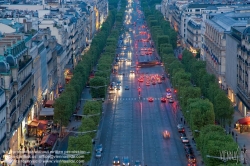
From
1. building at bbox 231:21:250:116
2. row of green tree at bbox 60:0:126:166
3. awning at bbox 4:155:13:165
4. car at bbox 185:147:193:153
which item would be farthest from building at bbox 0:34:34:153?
building at bbox 231:21:250:116

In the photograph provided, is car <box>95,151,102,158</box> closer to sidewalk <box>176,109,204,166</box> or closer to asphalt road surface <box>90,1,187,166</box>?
asphalt road surface <box>90,1,187,166</box>

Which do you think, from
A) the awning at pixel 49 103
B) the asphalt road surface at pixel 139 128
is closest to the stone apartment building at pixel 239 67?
the asphalt road surface at pixel 139 128

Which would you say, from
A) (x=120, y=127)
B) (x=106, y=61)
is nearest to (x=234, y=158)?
(x=120, y=127)

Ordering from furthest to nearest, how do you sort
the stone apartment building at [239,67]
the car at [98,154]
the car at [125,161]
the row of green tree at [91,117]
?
the stone apartment building at [239,67]
the car at [98,154]
the car at [125,161]
the row of green tree at [91,117]

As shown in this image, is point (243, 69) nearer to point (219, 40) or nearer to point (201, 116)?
point (201, 116)

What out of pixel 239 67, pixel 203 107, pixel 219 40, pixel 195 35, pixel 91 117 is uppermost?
pixel 219 40

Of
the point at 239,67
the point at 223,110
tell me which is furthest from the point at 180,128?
the point at 239,67

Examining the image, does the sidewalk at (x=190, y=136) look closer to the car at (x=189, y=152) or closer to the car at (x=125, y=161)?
the car at (x=189, y=152)

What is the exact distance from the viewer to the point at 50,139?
93812 millimetres

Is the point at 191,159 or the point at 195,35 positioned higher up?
the point at 195,35

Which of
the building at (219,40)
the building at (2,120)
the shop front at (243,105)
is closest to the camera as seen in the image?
the building at (2,120)

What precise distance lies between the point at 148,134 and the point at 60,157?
68.0 feet

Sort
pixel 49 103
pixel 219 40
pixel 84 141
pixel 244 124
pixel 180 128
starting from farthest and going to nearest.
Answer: pixel 219 40, pixel 49 103, pixel 180 128, pixel 244 124, pixel 84 141

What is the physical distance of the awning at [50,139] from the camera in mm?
92213
